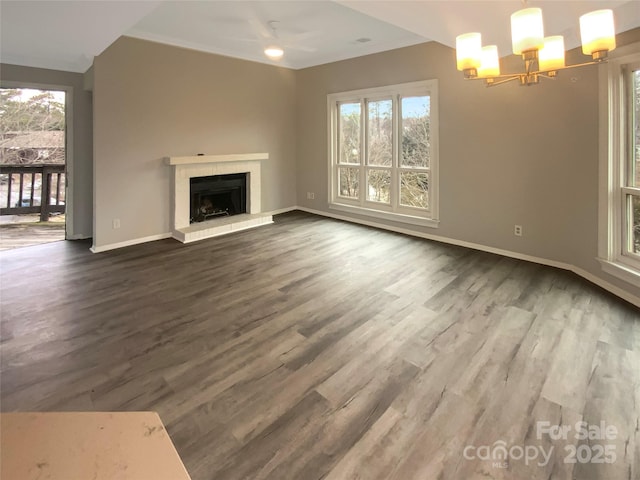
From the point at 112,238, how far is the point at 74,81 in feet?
7.30

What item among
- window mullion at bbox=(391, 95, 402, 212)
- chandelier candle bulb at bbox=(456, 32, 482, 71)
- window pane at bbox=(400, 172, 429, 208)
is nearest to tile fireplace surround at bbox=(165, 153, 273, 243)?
window mullion at bbox=(391, 95, 402, 212)

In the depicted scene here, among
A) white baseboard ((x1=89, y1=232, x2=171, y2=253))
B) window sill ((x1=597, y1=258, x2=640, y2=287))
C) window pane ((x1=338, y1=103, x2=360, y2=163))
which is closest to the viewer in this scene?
window sill ((x1=597, y1=258, x2=640, y2=287))

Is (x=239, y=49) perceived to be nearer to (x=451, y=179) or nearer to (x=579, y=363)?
(x=451, y=179)

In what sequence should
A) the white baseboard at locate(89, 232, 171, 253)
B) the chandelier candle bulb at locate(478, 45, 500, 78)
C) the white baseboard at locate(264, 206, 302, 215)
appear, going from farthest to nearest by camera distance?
the white baseboard at locate(264, 206, 302, 215), the white baseboard at locate(89, 232, 171, 253), the chandelier candle bulb at locate(478, 45, 500, 78)

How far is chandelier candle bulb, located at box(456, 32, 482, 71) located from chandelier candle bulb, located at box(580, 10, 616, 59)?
0.59 metres

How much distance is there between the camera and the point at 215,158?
5.66 metres

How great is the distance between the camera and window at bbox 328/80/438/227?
17.4 ft

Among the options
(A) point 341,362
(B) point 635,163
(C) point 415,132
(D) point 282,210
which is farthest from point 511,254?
(D) point 282,210

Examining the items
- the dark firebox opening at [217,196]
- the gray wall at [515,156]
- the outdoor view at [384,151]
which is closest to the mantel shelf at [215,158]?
the dark firebox opening at [217,196]

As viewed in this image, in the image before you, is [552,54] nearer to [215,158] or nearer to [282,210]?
[215,158]

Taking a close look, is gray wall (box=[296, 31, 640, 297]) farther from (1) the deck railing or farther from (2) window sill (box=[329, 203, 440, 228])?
(1) the deck railing

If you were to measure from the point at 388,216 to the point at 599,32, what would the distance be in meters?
4.01

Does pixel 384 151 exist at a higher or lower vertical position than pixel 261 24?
lower

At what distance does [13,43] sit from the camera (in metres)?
4.04
